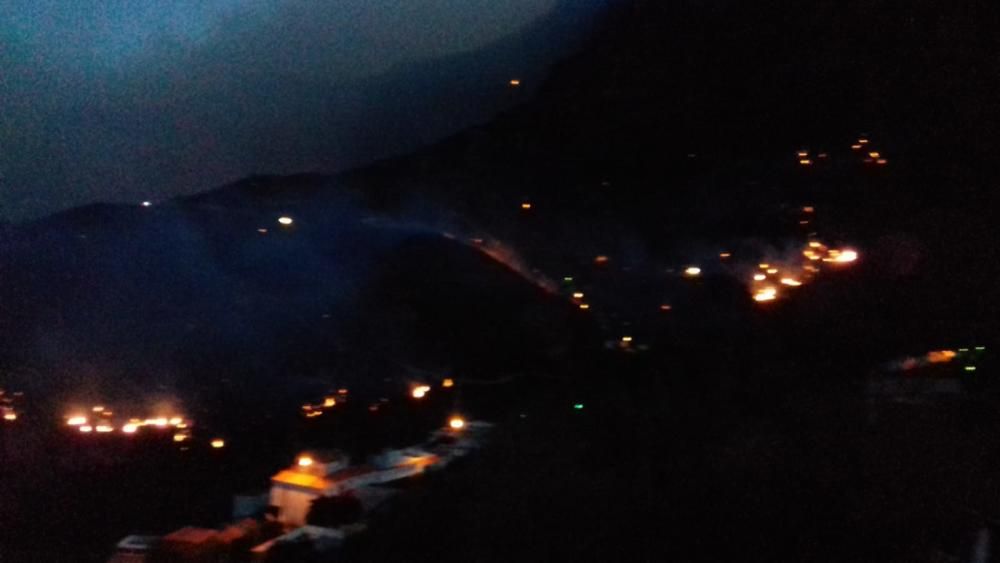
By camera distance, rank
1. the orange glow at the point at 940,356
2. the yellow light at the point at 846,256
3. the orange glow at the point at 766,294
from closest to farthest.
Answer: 1. the orange glow at the point at 940,356
2. the orange glow at the point at 766,294
3. the yellow light at the point at 846,256

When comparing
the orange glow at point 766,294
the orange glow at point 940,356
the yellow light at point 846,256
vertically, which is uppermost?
the yellow light at point 846,256

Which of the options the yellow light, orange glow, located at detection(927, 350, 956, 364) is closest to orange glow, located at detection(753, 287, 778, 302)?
the yellow light

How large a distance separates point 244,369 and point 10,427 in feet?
3.63

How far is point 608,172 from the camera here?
18.3 ft

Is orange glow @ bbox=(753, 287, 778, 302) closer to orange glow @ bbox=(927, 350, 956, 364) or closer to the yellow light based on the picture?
the yellow light

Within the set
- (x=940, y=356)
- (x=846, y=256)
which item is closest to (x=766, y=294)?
Answer: (x=846, y=256)

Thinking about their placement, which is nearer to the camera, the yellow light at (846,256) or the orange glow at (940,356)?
the orange glow at (940,356)

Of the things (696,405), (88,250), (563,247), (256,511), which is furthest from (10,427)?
(696,405)

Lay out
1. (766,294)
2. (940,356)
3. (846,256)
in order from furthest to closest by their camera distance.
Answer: (846,256) < (766,294) < (940,356)

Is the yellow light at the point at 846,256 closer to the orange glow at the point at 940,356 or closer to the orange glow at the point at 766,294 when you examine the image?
the orange glow at the point at 766,294

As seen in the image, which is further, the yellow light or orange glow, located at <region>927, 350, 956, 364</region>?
the yellow light

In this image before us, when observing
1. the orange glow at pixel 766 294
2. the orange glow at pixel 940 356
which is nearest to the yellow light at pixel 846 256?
the orange glow at pixel 766 294

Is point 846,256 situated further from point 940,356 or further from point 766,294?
point 940,356

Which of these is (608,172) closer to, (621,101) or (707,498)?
(621,101)
